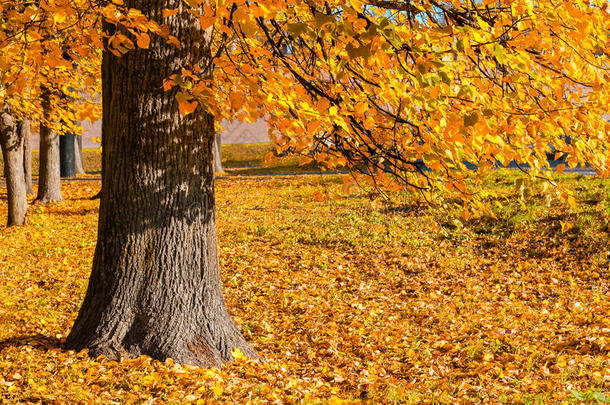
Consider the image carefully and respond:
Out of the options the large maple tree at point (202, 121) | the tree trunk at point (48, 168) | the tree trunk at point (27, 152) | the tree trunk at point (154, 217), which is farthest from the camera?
the tree trunk at point (48, 168)

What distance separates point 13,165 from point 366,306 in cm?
866

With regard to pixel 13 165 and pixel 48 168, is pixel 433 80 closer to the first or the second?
pixel 13 165

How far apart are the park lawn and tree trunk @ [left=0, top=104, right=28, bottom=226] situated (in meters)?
0.40

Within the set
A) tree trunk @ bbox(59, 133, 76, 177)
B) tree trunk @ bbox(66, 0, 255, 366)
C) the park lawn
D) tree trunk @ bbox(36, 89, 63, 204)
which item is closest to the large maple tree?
tree trunk @ bbox(66, 0, 255, 366)

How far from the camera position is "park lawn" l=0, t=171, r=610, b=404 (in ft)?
13.0

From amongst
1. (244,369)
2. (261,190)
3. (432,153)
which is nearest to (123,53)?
(432,153)

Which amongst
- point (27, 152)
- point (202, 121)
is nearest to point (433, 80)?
point (202, 121)

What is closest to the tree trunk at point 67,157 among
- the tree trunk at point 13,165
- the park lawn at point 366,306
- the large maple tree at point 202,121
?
the park lawn at point 366,306

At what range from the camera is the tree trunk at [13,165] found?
10305 mm

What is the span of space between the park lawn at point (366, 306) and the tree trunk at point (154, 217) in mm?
303

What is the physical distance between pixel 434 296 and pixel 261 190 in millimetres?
8936

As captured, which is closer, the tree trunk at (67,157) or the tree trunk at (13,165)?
the tree trunk at (13,165)

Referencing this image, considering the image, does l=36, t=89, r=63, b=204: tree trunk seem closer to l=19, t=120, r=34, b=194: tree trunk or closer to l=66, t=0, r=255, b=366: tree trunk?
l=19, t=120, r=34, b=194: tree trunk

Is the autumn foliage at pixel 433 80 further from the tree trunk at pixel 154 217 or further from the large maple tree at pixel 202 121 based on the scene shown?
the tree trunk at pixel 154 217
